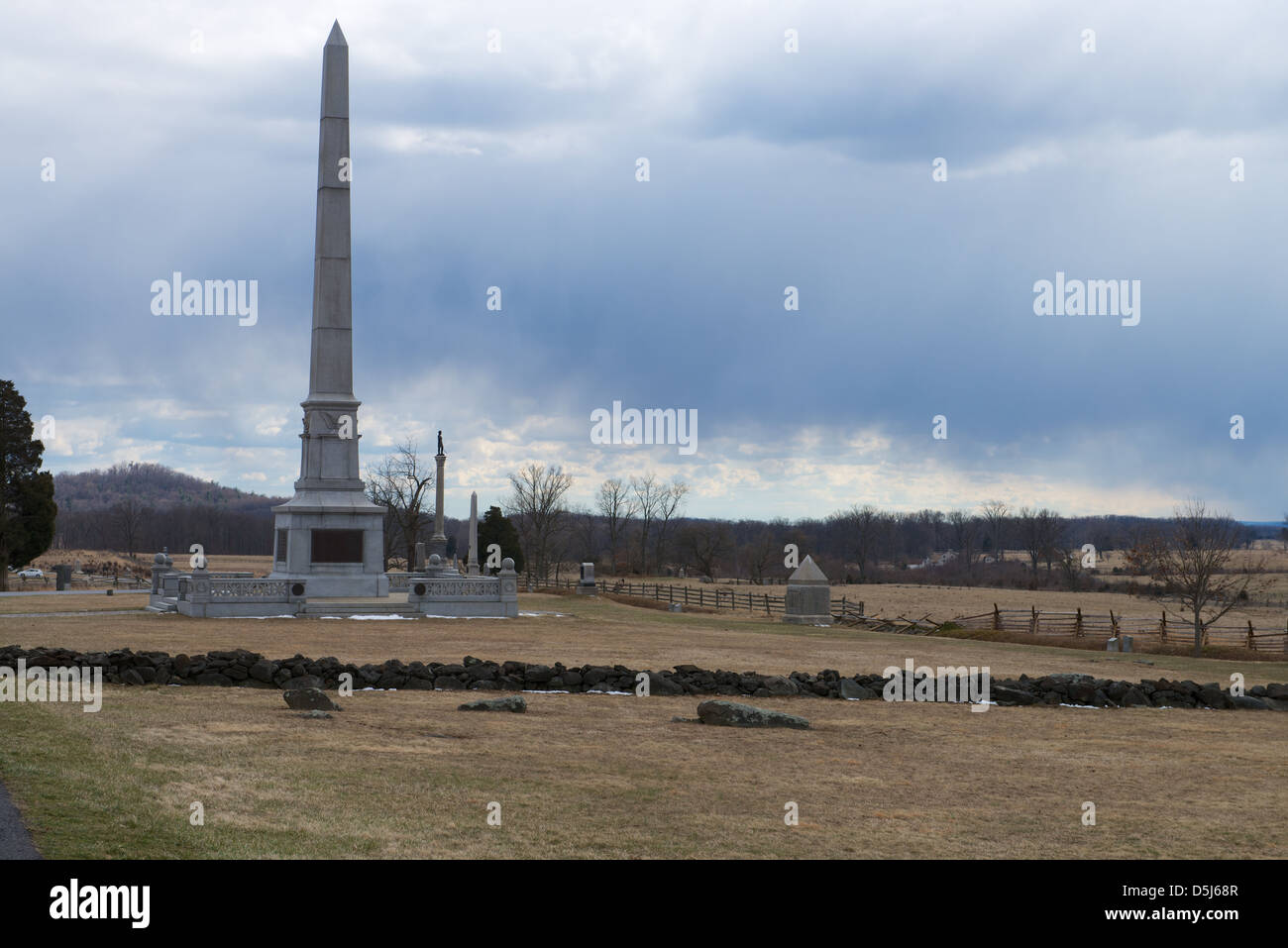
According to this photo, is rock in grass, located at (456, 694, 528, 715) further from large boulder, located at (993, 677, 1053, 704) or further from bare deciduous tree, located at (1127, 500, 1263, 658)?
bare deciduous tree, located at (1127, 500, 1263, 658)

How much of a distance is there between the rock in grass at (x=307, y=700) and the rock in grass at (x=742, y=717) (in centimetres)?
526

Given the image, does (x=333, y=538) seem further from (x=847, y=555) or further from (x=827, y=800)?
(x=847, y=555)

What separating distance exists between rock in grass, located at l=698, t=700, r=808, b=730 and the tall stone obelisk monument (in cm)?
2363

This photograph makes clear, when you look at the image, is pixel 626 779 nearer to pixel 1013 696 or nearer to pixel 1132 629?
pixel 1013 696

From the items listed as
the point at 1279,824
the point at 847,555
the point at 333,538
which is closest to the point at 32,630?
the point at 333,538

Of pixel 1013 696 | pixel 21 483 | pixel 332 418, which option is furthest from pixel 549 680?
pixel 21 483

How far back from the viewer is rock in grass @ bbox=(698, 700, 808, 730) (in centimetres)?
1709

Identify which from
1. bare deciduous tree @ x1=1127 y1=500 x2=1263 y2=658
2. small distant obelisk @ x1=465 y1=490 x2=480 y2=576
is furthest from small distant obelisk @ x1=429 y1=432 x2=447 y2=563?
bare deciduous tree @ x1=1127 y1=500 x2=1263 y2=658

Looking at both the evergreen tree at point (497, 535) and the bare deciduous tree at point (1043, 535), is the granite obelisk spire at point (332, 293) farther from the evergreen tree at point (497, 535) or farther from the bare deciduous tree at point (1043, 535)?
the bare deciduous tree at point (1043, 535)

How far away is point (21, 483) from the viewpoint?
57.2 m

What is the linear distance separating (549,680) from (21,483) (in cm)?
4588

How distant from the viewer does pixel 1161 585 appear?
84.9m

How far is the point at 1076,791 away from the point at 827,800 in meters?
3.18

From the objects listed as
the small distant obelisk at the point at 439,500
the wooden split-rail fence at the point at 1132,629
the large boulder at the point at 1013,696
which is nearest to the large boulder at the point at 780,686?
the large boulder at the point at 1013,696
